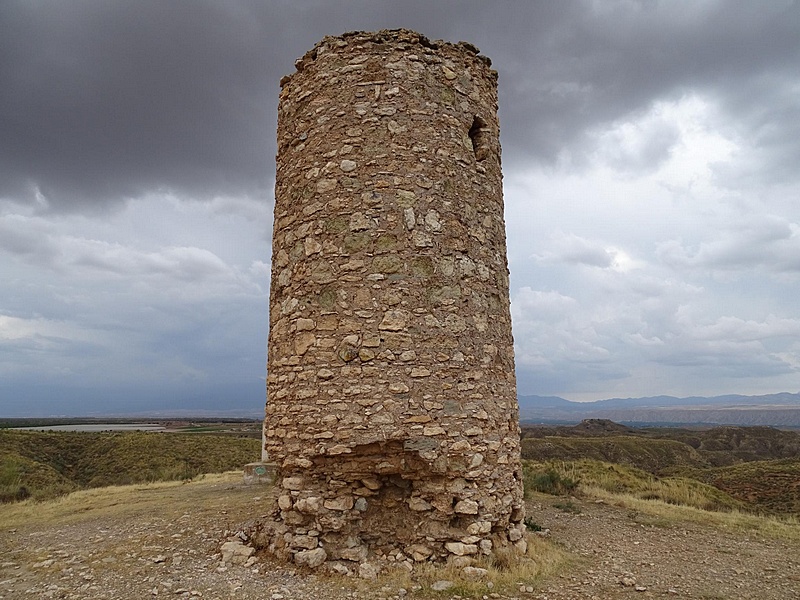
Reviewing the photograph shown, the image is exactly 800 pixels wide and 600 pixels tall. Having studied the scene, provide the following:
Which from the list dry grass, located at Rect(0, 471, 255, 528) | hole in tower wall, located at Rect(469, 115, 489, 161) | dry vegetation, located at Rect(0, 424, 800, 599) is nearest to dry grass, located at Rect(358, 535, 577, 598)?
dry vegetation, located at Rect(0, 424, 800, 599)

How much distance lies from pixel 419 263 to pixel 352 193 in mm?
1151

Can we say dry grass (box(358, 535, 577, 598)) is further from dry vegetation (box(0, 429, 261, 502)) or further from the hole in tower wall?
dry vegetation (box(0, 429, 261, 502))

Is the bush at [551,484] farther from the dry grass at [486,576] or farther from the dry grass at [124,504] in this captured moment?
the dry grass at [124,504]

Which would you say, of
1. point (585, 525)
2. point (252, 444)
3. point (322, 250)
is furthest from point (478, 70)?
point (252, 444)

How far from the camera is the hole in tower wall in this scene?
6.90 metres

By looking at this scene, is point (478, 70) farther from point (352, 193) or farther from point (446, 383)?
point (446, 383)

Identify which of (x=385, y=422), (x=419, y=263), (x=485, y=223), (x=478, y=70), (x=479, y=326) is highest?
(x=478, y=70)

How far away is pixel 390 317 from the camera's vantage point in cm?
591

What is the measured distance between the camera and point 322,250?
20.5 ft

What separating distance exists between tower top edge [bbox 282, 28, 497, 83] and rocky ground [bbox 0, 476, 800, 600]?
239 inches

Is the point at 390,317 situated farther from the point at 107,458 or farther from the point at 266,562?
the point at 107,458

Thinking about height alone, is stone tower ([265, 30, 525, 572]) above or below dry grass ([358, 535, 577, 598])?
above

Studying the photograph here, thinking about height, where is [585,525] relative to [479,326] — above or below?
below

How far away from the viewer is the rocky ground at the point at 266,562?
5.00 meters
